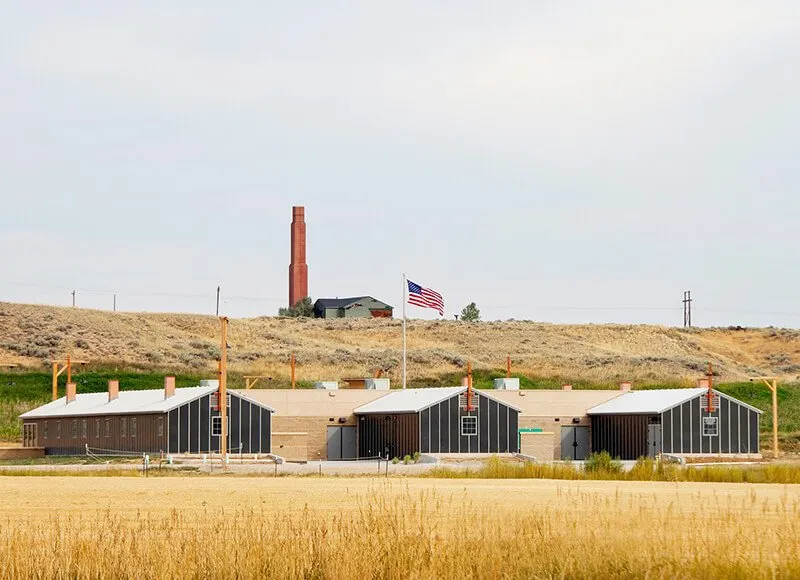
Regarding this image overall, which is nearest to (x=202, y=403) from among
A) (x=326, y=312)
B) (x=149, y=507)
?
(x=149, y=507)

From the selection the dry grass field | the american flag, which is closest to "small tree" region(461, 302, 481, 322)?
the dry grass field

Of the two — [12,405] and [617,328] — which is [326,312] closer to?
[617,328]

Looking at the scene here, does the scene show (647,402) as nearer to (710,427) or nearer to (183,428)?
(710,427)

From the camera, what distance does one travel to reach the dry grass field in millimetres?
109375

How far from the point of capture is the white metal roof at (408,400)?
213ft

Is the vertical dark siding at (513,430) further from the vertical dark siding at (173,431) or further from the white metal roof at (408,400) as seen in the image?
the vertical dark siding at (173,431)

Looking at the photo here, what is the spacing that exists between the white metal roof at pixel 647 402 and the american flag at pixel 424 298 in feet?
31.8

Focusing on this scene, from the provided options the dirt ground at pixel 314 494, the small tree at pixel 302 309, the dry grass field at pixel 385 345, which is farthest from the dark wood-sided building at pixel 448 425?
the small tree at pixel 302 309

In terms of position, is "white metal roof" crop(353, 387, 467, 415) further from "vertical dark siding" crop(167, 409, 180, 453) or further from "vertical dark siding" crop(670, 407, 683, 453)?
"vertical dark siding" crop(167, 409, 180, 453)

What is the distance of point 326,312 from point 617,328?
33004 mm

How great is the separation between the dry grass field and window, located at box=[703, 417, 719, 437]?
34438 mm

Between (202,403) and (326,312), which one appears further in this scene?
(326,312)

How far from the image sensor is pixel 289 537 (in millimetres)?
18672

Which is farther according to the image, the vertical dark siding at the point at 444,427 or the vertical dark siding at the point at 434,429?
the vertical dark siding at the point at 444,427
